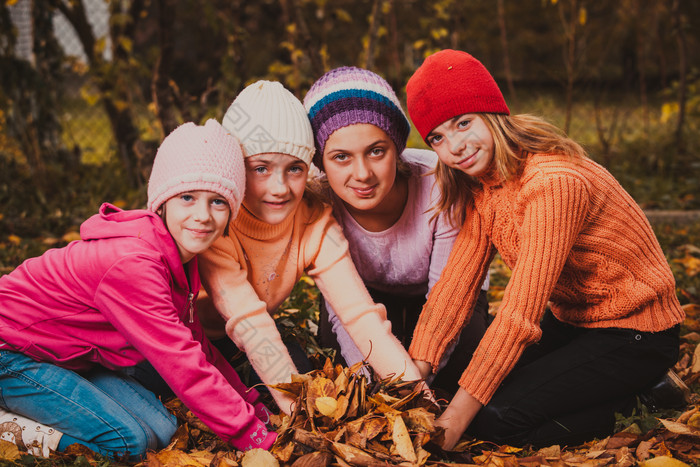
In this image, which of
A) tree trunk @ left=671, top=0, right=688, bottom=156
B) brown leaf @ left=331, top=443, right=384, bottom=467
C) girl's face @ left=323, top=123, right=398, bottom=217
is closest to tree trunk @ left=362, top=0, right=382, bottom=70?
girl's face @ left=323, top=123, right=398, bottom=217

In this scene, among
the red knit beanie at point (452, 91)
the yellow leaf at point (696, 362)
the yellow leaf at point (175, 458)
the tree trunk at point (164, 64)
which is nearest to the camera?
the yellow leaf at point (175, 458)

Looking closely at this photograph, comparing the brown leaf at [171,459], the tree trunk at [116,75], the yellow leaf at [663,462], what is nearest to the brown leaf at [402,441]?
the brown leaf at [171,459]

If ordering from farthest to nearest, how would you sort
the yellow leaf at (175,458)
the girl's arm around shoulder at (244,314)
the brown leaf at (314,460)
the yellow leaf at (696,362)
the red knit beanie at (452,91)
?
1. the yellow leaf at (696,362)
2. the girl's arm around shoulder at (244,314)
3. the red knit beanie at (452,91)
4. the yellow leaf at (175,458)
5. the brown leaf at (314,460)

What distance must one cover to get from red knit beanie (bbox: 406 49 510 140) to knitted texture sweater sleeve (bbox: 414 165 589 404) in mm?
313

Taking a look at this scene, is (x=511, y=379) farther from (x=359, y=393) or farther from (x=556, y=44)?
(x=556, y=44)

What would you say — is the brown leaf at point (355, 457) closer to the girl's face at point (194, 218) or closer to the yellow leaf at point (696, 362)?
the girl's face at point (194, 218)

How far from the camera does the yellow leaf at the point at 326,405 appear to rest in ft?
6.27

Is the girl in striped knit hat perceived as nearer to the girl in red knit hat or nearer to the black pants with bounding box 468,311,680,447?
the girl in red knit hat

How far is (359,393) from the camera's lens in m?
1.99

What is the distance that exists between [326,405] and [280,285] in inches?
23.7

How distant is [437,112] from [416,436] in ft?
3.42

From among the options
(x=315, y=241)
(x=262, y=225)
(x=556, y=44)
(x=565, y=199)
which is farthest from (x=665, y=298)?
(x=556, y=44)

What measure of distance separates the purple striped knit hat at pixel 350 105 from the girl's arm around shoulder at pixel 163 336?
0.77 metres

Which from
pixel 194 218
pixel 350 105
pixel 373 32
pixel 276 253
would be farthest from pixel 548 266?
pixel 373 32
